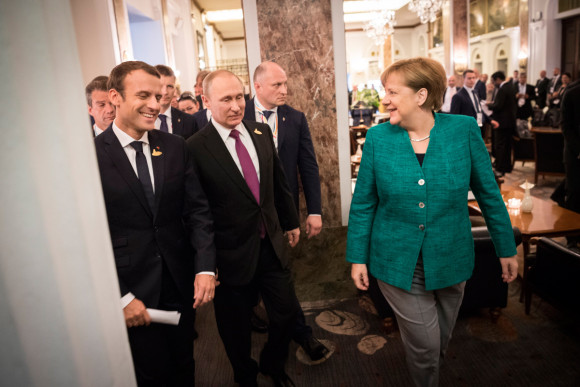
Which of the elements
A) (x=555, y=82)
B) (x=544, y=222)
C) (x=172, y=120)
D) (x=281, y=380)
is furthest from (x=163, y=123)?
→ (x=555, y=82)

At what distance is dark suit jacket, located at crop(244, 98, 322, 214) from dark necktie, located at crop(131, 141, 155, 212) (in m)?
1.23

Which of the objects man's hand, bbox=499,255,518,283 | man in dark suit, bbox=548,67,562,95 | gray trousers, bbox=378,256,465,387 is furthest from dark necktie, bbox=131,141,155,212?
man in dark suit, bbox=548,67,562,95

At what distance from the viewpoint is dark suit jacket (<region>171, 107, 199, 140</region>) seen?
3.21 metres

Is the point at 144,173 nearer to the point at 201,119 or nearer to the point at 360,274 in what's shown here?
the point at 360,274

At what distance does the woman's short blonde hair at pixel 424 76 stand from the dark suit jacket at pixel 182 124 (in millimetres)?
1862

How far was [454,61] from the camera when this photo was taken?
15969mm

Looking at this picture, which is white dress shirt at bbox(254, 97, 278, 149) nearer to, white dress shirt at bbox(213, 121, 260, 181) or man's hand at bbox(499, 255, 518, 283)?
white dress shirt at bbox(213, 121, 260, 181)

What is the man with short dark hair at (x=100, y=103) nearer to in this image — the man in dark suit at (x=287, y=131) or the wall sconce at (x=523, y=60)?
the man in dark suit at (x=287, y=131)

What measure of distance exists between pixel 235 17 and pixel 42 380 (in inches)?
742

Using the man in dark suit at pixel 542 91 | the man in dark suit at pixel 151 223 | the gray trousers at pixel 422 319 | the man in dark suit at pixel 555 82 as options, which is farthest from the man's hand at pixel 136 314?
the man in dark suit at pixel 542 91

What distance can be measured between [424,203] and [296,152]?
134cm

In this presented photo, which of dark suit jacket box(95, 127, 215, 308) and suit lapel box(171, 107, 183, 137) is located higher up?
suit lapel box(171, 107, 183, 137)

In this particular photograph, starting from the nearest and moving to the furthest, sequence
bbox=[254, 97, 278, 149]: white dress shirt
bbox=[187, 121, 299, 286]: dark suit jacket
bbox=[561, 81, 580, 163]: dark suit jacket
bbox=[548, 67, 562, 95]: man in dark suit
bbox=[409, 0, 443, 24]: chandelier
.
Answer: bbox=[187, 121, 299, 286]: dark suit jacket, bbox=[254, 97, 278, 149]: white dress shirt, bbox=[561, 81, 580, 163]: dark suit jacket, bbox=[548, 67, 562, 95]: man in dark suit, bbox=[409, 0, 443, 24]: chandelier

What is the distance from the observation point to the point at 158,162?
1.80 metres
